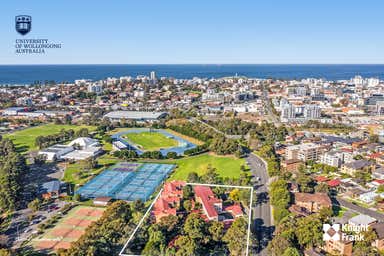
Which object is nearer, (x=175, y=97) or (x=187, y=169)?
(x=187, y=169)

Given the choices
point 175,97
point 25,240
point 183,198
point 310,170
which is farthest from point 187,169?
point 175,97

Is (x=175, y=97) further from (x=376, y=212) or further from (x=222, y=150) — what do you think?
(x=376, y=212)

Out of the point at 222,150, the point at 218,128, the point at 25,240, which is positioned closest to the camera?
the point at 25,240

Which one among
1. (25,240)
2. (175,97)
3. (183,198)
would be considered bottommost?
(25,240)

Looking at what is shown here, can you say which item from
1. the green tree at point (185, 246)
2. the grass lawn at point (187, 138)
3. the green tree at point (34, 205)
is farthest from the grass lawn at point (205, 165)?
the green tree at point (185, 246)

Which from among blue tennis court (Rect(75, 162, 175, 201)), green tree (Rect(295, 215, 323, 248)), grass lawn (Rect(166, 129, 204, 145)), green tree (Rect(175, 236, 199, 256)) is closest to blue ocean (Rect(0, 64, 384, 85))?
grass lawn (Rect(166, 129, 204, 145))

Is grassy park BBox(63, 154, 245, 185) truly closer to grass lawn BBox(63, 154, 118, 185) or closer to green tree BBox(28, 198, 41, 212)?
grass lawn BBox(63, 154, 118, 185)

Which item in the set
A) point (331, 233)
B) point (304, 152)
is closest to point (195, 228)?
point (331, 233)
